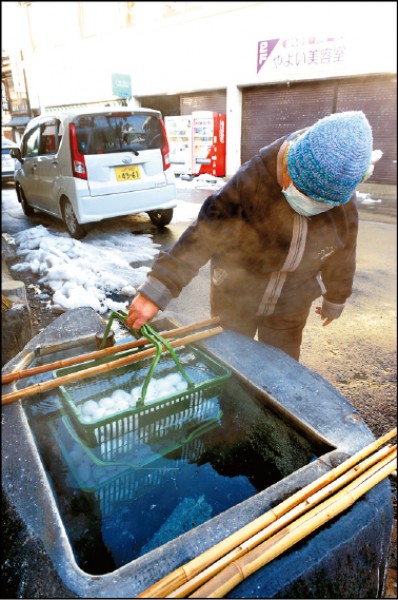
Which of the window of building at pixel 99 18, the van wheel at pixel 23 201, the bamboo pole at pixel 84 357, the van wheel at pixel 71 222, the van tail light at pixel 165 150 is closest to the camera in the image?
the window of building at pixel 99 18

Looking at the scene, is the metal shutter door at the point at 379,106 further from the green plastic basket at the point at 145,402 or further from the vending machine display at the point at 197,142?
the green plastic basket at the point at 145,402

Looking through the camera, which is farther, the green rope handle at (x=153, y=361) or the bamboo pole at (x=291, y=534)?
the green rope handle at (x=153, y=361)

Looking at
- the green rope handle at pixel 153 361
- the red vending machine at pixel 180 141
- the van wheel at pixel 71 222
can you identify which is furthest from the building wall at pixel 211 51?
the van wheel at pixel 71 222

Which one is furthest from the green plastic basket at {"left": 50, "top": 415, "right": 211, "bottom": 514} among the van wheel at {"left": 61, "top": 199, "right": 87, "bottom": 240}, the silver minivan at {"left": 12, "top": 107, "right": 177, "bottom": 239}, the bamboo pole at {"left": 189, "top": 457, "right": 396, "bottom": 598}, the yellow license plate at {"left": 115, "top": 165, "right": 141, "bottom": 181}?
the van wheel at {"left": 61, "top": 199, "right": 87, "bottom": 240}

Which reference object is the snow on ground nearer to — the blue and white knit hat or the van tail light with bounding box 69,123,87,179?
the van tail light with bounding box 69,123,87,179

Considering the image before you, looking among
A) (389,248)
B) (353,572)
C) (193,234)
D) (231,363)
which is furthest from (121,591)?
(389,248)

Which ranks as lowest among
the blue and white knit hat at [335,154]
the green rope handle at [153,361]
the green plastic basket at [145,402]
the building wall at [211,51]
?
the green plastic basket at [145,402]

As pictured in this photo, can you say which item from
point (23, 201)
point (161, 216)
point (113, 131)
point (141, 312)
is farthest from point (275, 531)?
point (23, 201)

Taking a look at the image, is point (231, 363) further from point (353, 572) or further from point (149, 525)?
point (353, 572)
